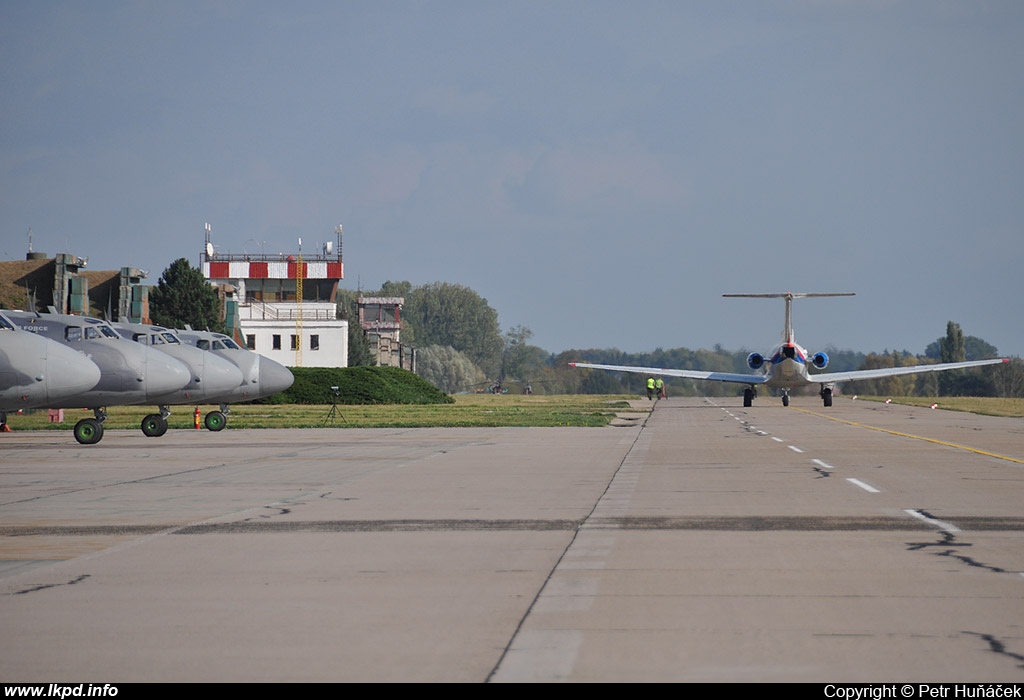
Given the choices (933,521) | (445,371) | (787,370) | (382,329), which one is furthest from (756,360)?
(445,371)

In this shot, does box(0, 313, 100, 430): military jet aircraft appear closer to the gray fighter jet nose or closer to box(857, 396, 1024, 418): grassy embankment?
the gray fighter jet nose

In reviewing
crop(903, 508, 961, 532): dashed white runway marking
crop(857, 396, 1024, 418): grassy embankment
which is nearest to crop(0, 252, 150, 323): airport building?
crop(857, 396, 1024, 418): grassy embankment

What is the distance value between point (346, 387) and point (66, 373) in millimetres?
42802

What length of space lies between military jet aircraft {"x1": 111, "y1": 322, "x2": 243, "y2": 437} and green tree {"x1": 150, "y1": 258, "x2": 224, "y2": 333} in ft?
176

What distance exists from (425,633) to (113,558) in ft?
14.3

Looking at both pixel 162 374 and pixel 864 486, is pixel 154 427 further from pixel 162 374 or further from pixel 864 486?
pixel 864 486

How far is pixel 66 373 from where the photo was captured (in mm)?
28297

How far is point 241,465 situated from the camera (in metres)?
22.4

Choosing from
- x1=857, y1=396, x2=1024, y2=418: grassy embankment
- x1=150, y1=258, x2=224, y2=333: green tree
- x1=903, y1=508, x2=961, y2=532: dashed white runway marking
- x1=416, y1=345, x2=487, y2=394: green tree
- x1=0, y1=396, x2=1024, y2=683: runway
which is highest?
x1=150, y1=258, x2=224, y2=333: green tree

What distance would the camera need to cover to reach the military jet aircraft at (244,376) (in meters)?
38.1

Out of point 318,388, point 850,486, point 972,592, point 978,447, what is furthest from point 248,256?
point 972,592

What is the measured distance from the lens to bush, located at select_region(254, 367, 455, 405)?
69.7 meters

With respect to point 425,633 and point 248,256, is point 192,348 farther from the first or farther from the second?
point 248,256

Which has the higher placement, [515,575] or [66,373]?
[66,373]
